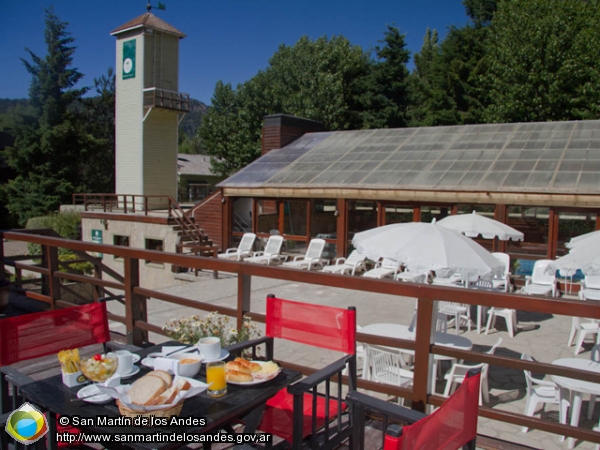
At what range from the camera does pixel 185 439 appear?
71.2 inches

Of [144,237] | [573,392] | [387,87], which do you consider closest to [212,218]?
[144,237]

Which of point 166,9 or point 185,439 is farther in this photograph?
point 166,9

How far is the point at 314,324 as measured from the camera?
105 inches


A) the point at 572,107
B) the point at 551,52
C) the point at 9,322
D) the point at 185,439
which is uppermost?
the point at 551,52

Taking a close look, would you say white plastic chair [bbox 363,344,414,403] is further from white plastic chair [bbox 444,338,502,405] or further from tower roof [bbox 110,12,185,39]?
Answer: tower roof [bbox 110,12,185,39]

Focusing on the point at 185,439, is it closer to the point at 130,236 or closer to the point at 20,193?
the point at 130,236

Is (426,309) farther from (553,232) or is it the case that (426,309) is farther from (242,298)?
(553,232)

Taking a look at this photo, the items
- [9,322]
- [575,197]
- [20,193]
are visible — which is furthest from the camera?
[20,193]

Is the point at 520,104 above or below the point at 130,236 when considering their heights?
above

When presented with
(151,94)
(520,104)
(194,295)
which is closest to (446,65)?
(520,104)

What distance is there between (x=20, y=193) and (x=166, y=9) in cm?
1552

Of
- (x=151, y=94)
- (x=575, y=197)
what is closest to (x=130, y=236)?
(x=151, y=94)

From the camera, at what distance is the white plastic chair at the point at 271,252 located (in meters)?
14.1

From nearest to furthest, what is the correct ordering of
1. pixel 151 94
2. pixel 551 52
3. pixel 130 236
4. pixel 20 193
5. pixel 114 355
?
pixel 114 355
pixel 130 236
pixel 551 52
pixel 151 94
pixel 20 193
